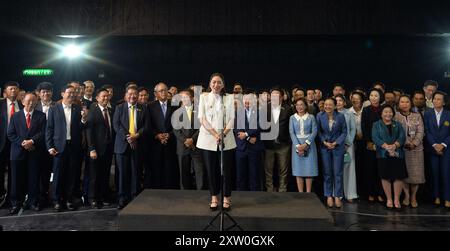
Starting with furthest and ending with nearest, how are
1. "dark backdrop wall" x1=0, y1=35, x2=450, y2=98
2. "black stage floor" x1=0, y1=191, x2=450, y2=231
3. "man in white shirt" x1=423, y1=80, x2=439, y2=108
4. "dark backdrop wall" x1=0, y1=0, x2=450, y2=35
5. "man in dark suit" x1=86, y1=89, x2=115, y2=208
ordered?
"dark backdrop wall" x1=0, y1=35, x2=450, y2=98
"dark backdrop wall" x1=0, y1=0, x2=450, y2=35
"man in white shirt" x1=423, y1=80, x2=439, y2=108
"man in dark suit" x1=86, y1=89, x2=115, y2=208
"black stage floor" x1=0, y1=191, x2=450, y2=231

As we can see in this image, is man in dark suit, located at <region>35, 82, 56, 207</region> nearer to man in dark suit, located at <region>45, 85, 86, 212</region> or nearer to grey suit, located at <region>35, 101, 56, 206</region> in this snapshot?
grey suit, located at <region>35, 101, 56, 206</region>

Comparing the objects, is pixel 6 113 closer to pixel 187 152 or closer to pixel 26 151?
pixel 26 151

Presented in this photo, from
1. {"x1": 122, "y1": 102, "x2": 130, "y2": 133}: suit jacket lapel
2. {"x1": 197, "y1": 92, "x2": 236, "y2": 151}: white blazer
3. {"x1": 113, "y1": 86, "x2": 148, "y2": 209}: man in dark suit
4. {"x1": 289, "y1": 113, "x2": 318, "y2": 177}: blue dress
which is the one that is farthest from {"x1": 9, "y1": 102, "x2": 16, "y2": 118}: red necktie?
{"x1": 289, "y1": 113, "x2": 318, "y2": 177}: blue dress

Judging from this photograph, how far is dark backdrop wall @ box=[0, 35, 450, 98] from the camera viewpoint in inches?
275

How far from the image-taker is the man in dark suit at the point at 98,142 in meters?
4.11

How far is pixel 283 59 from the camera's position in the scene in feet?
23.3

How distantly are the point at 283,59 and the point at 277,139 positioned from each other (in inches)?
125

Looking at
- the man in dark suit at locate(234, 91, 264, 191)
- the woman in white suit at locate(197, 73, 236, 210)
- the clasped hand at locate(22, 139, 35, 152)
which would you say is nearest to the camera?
the woman in white suit at locate(197, 73, 236, 210)

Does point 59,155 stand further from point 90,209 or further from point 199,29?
point 199,29

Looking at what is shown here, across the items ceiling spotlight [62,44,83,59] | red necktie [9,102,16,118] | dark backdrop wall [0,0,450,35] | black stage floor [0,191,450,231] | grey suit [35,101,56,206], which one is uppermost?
dark backdrop wall [0,0,450,35]

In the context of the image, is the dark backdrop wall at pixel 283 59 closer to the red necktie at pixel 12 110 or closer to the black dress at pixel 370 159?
the black dress at pixel 370 159

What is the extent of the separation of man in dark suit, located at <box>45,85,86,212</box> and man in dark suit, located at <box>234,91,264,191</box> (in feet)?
6.50

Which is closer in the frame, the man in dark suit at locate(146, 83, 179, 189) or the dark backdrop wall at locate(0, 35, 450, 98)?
the man in dark suit at locate(146, 83, 179, 189)
